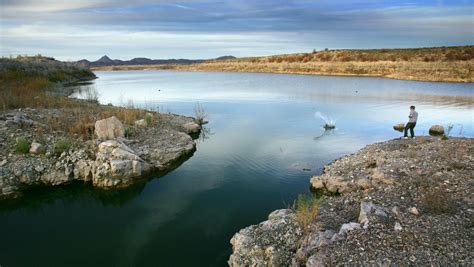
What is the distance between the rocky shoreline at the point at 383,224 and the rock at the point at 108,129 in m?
8.55

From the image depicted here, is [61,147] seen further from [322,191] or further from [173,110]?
[173,110]

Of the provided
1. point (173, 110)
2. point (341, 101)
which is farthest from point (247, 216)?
point (341, 101)

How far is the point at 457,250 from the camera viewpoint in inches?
260

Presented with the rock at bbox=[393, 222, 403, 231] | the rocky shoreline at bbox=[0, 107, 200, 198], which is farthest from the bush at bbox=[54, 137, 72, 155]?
the rock at bbox=[393, 222, 403, 231]

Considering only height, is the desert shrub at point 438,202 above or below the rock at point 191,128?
above

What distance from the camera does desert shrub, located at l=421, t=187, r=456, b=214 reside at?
26.6 ft

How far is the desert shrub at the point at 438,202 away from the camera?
8117 mm

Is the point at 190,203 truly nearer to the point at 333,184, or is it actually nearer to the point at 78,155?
the point at 333,184

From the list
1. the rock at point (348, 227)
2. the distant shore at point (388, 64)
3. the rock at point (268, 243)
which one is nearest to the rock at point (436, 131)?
the rock at point (268, 243)

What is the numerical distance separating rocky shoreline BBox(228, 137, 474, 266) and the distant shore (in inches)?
1920

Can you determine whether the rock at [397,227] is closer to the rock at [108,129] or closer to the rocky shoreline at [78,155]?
the rocky shoreline at [78,155]

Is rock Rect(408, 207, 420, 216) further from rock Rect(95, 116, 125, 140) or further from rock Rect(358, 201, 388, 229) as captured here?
rock Rect(95, 116, 125, 140)

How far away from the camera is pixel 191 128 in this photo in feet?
68.7

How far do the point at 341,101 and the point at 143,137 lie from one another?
22.9 metres
